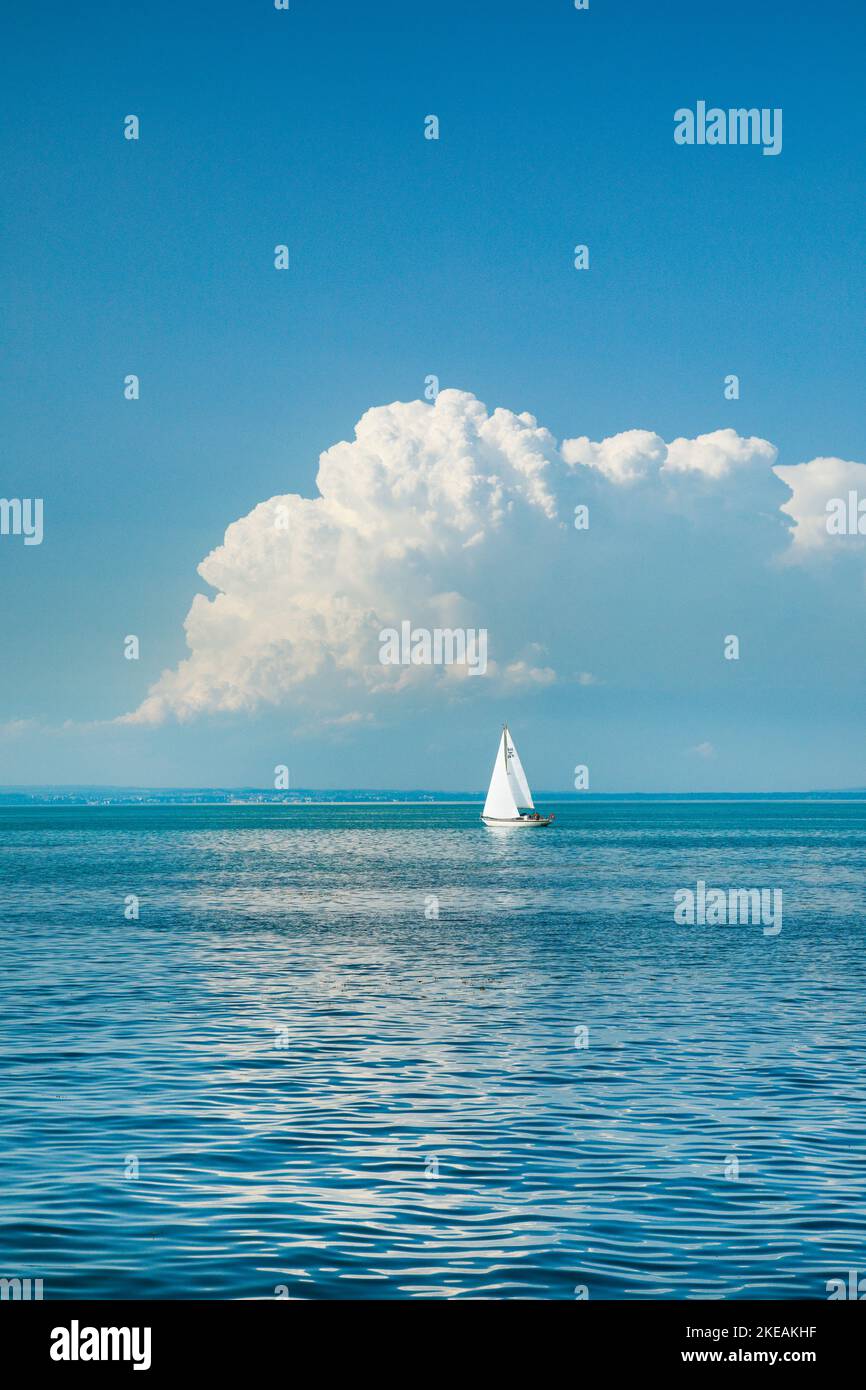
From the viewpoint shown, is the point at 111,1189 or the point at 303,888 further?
the point at 303,888

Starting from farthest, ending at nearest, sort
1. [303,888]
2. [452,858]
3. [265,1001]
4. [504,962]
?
[452,858] → [303,888] → [504,962] → [265,1001]

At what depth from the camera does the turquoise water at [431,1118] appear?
19750 mm

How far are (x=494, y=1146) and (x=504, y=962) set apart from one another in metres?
34.0

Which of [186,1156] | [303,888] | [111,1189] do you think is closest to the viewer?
[111,1189]

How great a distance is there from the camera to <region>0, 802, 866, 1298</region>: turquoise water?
64.8 feet

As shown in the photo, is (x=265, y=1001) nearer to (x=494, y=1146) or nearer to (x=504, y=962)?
(x=504, y=962)

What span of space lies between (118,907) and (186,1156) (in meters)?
67.0

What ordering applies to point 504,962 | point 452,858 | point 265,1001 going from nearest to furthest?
point 265,1001, point 504,962, point 452,858

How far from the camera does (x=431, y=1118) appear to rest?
94.4 feet
